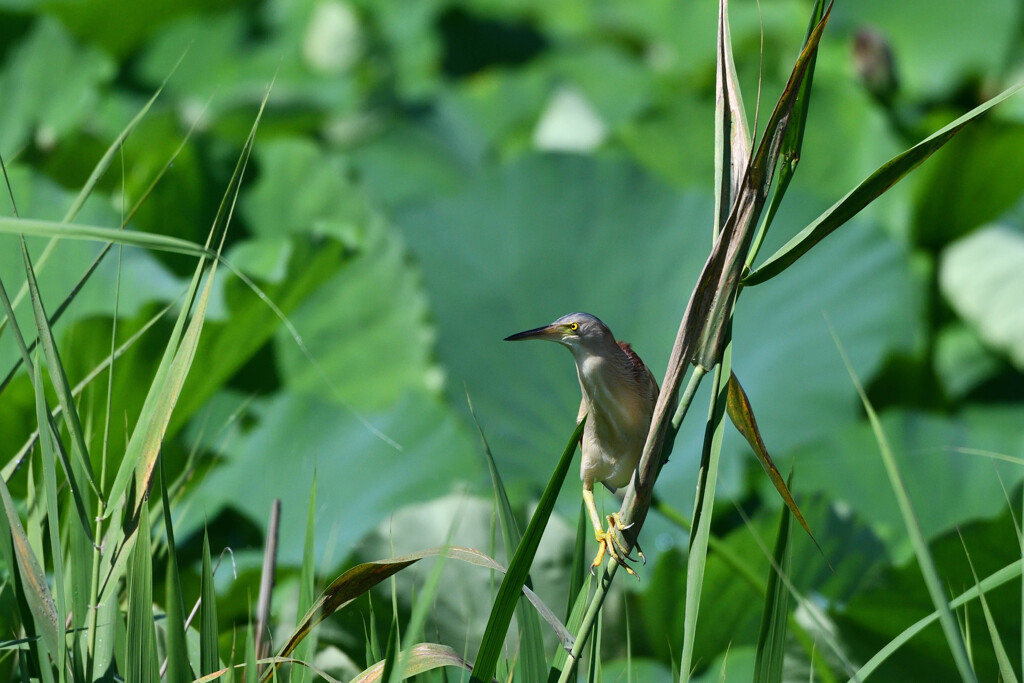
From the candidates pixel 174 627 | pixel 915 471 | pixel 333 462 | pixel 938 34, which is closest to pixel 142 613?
pixel 174 627

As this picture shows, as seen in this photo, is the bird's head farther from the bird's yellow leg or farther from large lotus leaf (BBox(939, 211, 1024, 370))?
large lotus leaf (BBox(939, 211, 1024, 370))

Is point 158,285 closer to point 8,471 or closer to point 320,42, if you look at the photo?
point 8,471

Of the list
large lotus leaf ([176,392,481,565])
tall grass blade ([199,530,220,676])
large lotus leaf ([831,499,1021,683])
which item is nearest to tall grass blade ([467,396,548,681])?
tall grass blade ([199,530,220,676])

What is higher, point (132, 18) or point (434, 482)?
point (132, 18)

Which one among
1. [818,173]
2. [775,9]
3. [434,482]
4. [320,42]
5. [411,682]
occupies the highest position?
[775,9]

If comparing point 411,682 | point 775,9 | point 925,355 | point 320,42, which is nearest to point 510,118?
point 320,42

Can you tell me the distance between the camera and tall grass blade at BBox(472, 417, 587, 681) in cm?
32

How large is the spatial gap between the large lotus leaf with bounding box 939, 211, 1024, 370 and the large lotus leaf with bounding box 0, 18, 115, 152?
1.49 meters

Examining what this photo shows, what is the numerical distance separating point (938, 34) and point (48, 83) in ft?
5.92

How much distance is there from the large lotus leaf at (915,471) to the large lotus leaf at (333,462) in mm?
440

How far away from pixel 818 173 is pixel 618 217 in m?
0.48

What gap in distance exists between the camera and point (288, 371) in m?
1.32

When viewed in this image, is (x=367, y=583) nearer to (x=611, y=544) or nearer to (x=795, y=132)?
(x=611, y=544)

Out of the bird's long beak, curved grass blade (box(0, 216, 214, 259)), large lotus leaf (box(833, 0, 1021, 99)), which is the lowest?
the bird's long beak
